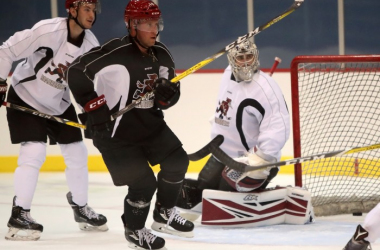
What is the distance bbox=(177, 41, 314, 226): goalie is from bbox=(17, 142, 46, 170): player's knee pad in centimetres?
83

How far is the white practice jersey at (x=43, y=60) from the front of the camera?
4.08 m

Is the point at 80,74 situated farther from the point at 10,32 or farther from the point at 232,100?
the point at 10,32

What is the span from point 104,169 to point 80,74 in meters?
3.01

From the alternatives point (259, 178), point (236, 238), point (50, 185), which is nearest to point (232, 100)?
point (259, 178)

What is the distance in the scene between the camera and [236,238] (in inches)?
163

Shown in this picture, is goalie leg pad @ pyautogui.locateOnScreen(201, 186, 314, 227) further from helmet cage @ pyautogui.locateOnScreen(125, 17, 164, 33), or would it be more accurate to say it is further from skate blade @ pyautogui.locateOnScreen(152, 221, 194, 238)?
helmet cage @ pyautogui.locateOnScreen(125, 17, 164, 33)

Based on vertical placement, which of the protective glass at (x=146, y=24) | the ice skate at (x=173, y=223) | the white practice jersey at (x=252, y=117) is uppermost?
the protective glass at (x=146, y=24)

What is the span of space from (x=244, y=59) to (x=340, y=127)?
1469 millimetres

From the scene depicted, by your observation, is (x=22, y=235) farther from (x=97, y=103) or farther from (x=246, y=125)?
(x=246, y=125)

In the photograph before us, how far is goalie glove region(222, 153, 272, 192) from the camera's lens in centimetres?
436

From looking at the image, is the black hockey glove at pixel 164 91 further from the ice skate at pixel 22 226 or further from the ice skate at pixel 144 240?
the ice skate at pixel 22 226

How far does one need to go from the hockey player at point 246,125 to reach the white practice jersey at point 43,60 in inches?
29.2

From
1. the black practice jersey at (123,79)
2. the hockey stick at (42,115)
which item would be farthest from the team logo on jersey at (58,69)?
the black practice jersey at (123,79)

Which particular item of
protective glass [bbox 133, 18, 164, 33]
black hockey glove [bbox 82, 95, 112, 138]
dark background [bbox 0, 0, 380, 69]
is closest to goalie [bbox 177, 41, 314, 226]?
protective glass [bbox 133, 18, 164, 33]
